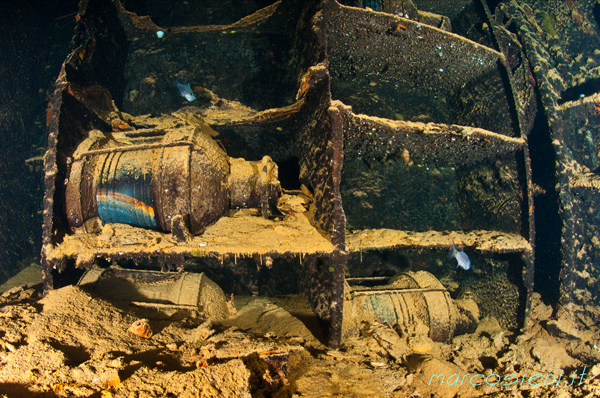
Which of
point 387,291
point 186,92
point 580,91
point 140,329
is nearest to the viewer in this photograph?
point 140,329

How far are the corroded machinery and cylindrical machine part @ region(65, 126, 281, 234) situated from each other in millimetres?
17

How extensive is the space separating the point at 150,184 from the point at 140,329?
124 cm

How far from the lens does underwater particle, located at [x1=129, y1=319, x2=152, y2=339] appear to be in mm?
1993

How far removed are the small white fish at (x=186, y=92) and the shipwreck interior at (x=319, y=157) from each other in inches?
1.0

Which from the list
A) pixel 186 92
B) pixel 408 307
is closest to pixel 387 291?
pixel 408 307

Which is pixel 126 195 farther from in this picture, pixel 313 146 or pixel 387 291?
pixel 387 291

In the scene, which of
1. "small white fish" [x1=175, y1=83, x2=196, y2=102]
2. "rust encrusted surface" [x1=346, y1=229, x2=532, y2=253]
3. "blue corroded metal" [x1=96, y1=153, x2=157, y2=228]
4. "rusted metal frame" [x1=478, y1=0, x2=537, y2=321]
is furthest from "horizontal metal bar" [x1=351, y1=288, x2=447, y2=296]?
"small white fish" [x1=175, y1=83, x2=196, y2=102]

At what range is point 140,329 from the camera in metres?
1.99

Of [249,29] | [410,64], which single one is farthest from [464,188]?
[249,29]

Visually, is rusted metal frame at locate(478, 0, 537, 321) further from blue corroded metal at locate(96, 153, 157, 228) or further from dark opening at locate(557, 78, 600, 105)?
blue corroded metal at locate(96, 153, 157, 228)

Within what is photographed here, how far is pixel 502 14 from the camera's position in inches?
177

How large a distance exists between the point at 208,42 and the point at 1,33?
113 inches

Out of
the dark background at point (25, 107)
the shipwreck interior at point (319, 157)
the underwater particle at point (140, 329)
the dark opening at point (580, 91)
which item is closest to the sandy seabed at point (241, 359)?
the underwater particle at point (140, 329)

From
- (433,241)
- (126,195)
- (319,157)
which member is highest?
(319,157)
